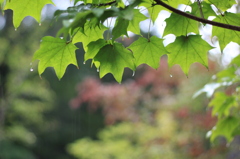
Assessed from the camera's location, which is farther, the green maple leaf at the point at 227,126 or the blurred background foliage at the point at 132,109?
the blurred background foliage at the point at 132,109

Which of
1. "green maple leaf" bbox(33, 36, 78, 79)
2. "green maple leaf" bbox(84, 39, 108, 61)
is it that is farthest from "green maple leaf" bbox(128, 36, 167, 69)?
"green maple leaf" bbox(33, 36, 78, 79)

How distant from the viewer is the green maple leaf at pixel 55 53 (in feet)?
3.00

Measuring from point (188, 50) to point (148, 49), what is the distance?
0.48 feet

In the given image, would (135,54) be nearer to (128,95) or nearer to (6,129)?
(128,95)

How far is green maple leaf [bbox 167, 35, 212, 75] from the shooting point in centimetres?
99

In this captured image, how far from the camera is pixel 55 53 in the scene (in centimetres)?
94

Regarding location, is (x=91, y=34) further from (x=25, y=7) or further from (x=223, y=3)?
(x=223, y=3)

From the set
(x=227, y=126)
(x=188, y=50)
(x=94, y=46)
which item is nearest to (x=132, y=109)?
(x=227, y=126)

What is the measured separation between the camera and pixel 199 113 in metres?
4.20

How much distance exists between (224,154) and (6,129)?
4.68 metres

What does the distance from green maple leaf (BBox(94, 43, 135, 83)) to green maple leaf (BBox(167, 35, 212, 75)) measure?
0.17 m

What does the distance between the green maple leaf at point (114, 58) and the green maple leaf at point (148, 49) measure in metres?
0.05

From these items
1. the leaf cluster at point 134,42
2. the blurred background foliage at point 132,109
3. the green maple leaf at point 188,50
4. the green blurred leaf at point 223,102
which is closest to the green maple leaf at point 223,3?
the leaf cluster at point 134,42

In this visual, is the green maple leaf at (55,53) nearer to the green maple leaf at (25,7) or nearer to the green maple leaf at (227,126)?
the green maple leaf at (25,7)
